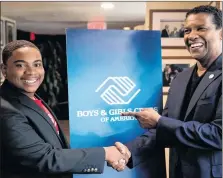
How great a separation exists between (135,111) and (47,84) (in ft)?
9.72

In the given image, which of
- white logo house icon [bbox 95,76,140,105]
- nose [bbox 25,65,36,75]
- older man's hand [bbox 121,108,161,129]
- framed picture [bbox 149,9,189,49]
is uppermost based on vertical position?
framed picture [bbox 149,9,189,49]

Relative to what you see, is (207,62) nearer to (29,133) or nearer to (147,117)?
(147,117)

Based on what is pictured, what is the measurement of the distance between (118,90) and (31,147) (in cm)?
48

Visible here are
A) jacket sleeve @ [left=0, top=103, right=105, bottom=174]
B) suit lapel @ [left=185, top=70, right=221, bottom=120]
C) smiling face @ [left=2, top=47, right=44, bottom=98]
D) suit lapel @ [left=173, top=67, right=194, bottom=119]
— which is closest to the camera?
jacket sleeve @ [left=0, top=103, right=105, bottom=174]

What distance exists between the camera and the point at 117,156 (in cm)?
136

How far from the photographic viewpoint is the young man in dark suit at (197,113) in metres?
1.25

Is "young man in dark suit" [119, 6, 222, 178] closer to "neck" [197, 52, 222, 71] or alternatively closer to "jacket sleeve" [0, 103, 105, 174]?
"neck" [197, 52, 222, 71]

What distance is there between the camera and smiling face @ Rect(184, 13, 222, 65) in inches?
52.0

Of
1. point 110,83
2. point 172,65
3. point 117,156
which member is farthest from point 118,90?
point 172,65

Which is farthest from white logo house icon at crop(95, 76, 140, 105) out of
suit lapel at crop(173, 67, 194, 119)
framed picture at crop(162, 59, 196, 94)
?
framed picture at crop(162, 59, 196, 94)

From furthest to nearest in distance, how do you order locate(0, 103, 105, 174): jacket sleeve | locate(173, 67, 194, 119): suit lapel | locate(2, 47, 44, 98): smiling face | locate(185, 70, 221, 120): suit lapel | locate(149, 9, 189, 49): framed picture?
locate(149, 9, 189, 49): framed picture, locate(173, 67, 194, 119): suit lapel, locate(185, 70, 221, 120): suit lapel, locate(2, 47, 44, 98): smiling face, locate(0, 103, 105, 174): jacket sleeve

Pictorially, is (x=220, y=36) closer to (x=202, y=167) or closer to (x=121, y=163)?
(x=202, y=167)

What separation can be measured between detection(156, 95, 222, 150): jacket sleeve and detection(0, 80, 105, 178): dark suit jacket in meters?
0.29

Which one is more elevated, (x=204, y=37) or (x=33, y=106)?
(x=204, y=37)
